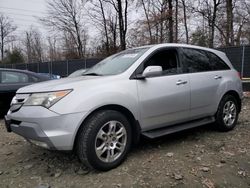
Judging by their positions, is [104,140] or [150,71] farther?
[150,71]

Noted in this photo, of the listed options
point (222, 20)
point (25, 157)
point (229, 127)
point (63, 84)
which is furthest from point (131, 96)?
point (222, 20)

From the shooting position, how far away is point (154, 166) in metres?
3.64

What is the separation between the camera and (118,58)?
178 inches

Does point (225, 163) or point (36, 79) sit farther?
point (36, 79)

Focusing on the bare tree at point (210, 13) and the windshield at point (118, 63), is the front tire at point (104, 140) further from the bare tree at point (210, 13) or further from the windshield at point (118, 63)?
the bare tree at point (210, 13)

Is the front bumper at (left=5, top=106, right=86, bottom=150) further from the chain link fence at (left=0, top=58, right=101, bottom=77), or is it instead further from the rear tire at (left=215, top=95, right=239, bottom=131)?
Answer: the chain link fence at (left=0, top=58, right=101, bottom=77)

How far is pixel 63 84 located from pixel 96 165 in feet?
3.53

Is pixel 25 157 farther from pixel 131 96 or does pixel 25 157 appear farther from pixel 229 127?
pixel 229 127

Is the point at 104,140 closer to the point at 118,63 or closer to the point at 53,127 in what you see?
the point at 53,127

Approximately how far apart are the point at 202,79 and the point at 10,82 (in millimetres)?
4767

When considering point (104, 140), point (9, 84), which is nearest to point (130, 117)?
point (104, 140)

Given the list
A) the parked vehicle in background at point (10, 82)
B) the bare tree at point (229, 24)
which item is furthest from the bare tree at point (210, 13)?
the parked vehicle in background at point (10, 82)

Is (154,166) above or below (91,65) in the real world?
below

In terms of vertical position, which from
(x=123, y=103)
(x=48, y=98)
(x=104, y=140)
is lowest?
(x=104, y=140)
